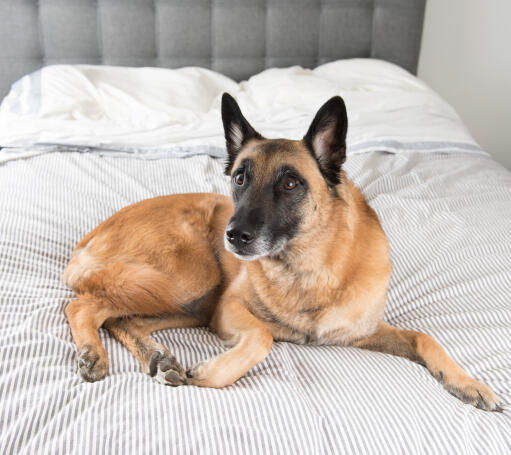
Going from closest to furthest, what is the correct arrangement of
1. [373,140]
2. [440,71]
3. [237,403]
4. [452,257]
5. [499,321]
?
1. [237,403]
2. [499,321]
3. [452,257]
4. [373,140]
5. [440,71]

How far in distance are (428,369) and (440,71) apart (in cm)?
386

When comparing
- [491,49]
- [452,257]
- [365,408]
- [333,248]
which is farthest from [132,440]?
[491,49]

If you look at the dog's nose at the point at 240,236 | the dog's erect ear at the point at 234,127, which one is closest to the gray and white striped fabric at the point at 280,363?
the dog's nose at the point at 240,236

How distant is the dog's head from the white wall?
3.34 m

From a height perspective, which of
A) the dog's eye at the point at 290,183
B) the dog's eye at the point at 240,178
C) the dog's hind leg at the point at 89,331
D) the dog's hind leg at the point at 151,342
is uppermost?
the dog's eye at the point at 290,183

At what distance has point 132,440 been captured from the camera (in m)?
0.92

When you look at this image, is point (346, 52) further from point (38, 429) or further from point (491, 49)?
point (38, 429)

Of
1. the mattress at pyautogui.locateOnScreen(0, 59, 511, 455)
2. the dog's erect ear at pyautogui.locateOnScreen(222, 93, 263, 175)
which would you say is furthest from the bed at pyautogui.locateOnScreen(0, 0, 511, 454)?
the dog's erect ear at pyautogui.locateOnScreen(222, 93, 263, 175)

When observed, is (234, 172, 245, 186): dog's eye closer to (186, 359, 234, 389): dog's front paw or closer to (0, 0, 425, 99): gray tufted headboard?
(186, 359, 234, 389): dog's front paw

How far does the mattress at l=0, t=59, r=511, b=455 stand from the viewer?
96cm

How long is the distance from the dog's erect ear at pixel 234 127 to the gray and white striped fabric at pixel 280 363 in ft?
2.17

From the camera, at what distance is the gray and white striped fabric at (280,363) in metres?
0.95

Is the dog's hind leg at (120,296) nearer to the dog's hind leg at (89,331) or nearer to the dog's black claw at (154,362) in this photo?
the dog's hind leg at (89,331)

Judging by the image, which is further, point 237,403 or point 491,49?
point 491,49
